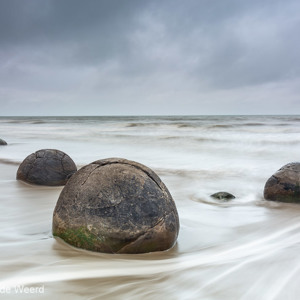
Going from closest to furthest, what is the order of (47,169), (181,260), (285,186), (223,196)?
1. (181,260)
2. (285,186)
3. (223,196)
4. (47,169)


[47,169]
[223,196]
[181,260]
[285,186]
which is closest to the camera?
[181,260]

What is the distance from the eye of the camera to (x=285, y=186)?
4.66 m

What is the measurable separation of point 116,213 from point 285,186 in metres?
2.84

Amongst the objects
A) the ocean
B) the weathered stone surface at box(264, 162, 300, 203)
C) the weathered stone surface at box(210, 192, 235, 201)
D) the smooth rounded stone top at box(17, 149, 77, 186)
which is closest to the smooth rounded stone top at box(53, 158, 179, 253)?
the ocean

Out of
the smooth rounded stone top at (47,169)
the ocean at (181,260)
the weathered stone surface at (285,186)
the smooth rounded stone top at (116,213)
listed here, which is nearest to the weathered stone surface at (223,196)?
the ocean at (181,260)

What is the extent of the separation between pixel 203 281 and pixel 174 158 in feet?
24.9

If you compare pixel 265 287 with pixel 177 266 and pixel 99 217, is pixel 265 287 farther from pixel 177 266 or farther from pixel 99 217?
pixel 99 217

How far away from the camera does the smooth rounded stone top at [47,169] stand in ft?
A: 17.7

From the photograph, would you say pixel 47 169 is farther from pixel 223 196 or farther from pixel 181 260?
pixel 181 260

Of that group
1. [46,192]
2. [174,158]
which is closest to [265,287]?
[46,192]

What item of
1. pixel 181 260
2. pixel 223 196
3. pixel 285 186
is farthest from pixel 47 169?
pixel 285 186

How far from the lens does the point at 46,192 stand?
500 centimetres

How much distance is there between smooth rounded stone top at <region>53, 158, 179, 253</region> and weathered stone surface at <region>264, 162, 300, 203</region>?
2.27 meters

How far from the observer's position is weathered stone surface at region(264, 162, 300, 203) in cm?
459
